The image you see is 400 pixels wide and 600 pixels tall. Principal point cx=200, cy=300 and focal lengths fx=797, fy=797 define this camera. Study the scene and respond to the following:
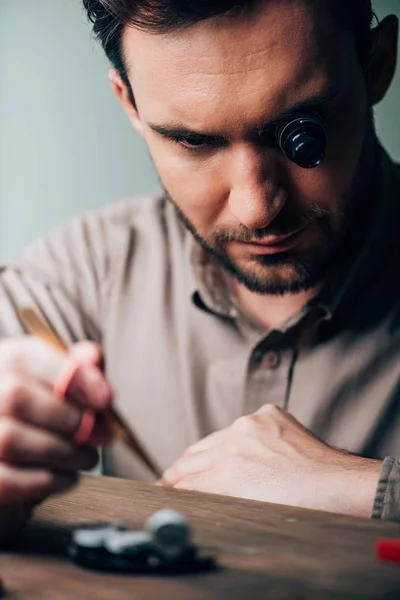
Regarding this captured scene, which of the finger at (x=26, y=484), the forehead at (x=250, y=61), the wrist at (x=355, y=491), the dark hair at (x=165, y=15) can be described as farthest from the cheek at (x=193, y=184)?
the finger at (x=26, y=484)

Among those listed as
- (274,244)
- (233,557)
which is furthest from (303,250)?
(233,557)

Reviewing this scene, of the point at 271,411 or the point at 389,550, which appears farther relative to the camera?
the point at 271,411

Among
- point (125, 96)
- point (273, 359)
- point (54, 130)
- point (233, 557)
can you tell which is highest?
point (125, 96)

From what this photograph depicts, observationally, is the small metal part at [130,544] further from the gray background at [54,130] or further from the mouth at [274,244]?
the gray background at [54,130]

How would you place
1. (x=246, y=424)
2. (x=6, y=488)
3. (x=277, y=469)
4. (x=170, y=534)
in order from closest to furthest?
(x=170, y=534) → (x=6, y=488) → (x=277, y=469) → (x=246, y=424)

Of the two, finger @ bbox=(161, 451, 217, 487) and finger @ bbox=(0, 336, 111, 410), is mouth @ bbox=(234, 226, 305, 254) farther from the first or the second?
finger @ bbox=(0, 336, 111, 410)

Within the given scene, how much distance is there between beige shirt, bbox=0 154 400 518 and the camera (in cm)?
171

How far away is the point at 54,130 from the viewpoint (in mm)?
2516

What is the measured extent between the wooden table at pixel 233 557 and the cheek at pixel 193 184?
26.9 inches

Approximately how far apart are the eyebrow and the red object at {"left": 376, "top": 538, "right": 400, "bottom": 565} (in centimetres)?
85

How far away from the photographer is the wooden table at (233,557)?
631mm

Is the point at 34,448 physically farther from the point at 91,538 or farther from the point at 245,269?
the point at 245,269

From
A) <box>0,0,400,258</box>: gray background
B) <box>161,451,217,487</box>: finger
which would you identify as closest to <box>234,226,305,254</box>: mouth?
<box>161,451,217,487</box>: finger

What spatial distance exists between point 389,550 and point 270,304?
114 centimetres
